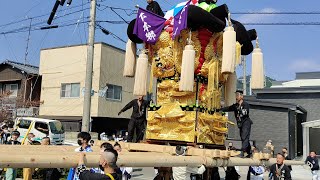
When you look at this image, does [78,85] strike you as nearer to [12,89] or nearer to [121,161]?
[12,89]

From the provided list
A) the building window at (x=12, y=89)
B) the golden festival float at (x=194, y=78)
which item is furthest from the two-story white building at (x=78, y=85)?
the golden festival float at (x=194, y=78)

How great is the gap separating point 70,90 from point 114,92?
3.23 m

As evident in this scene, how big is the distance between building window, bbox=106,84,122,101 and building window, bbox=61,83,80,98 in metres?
2.26

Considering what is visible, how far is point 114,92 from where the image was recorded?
1137 inches

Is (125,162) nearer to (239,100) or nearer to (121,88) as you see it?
(239,100)

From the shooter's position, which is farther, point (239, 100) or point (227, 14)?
point (239, 100)

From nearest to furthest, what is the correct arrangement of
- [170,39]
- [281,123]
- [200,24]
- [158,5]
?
[200,24], [170,39], [158,5], [281,123]

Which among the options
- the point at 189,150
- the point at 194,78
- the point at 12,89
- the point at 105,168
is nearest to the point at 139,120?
the point at 194,78

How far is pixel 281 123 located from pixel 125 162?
19.1 meters

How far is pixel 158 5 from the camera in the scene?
7.35m

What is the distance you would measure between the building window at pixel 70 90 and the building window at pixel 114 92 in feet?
7.41

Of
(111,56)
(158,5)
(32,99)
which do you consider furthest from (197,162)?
(32,99)

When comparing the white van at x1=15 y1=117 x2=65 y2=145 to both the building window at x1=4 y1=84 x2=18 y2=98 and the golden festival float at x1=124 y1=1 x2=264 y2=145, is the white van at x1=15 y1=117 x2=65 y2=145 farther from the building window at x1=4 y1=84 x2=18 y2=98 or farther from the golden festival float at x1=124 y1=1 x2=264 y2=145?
the golden festival float at x1=124 y1=1 x2=264 y2=145

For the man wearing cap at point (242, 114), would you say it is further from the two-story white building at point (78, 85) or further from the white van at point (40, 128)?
the two-story white building at point (78, 85)
